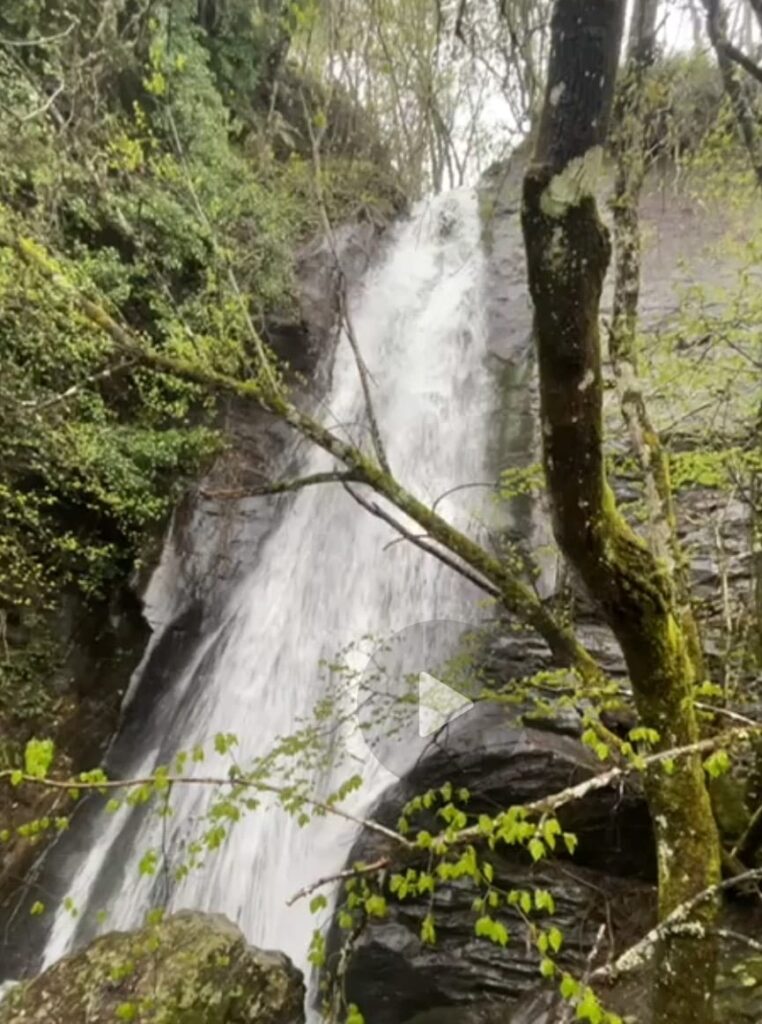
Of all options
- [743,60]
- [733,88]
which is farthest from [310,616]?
[743,60]

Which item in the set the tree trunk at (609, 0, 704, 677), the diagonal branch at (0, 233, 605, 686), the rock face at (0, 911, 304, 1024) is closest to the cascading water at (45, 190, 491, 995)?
the rock face at (0, 911, 304, 1024)

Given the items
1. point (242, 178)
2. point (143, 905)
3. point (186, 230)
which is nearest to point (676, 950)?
point (143, 905)

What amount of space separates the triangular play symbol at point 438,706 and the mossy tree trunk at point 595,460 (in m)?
3.58

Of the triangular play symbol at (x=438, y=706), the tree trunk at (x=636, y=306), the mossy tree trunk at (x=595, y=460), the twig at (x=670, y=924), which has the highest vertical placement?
the tree trunk at (x=636, y=306)

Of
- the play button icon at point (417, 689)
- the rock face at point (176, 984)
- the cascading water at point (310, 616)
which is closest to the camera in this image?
the rock face at point (176, 984)

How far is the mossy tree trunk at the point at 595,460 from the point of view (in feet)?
5.81

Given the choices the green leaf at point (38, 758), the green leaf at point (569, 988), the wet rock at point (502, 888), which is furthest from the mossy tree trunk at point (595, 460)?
the wet rock at point (502, 888)

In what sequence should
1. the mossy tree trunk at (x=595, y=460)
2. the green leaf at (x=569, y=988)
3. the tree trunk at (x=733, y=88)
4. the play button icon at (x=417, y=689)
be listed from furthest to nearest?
the play button icon at (x=417, y=689), the tree trunk at (x=733, y=88), the green leaf at (x=569, y=988), the mossy tree trunk at (x=595, y=460)

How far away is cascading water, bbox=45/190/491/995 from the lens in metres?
6.52

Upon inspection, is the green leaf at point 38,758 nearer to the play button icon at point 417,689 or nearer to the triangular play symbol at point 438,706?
the play button icon at point 417,689

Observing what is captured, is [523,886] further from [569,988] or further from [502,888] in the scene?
[569,988]

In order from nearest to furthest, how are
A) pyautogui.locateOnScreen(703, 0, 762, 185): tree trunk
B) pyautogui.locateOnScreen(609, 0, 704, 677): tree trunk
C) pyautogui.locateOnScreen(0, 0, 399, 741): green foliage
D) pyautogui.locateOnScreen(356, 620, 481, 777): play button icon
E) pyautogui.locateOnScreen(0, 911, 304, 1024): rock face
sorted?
pyautogui.locateOnScreen(609, 0, 704, 677): tree trunk, pyautogui.locateOnScreen(703, 0, 762, 185): tree trunk, pyautogui.locateOnScreen(0, 911, 304, 1024): rock face, pyautogui.locateOnScreen(0, 0, 399, 741): green foliage, pyautogui.locateOnScreen(356, 620, 481, 777): play button icon

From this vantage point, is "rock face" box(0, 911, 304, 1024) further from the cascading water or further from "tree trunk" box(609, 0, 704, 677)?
"tree trunk" box(609, 0, 704, 677)

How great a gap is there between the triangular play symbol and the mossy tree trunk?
11.7 ft
